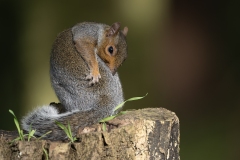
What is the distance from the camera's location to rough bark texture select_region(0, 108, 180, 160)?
1601 millimetres

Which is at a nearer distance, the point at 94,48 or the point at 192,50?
the point at 94,48

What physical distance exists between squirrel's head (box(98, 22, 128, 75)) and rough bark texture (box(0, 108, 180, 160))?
1.24ft

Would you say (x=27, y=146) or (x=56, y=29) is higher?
(x=56, y=29)

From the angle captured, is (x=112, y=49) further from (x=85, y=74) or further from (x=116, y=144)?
(x=116, y=144)

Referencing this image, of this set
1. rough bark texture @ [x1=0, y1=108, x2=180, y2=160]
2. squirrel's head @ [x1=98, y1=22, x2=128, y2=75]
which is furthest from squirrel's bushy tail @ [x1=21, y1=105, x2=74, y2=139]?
squirrel's head @ [x1=98, y1=22, x2=128, y2=75]

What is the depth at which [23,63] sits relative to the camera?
3387 millimetres

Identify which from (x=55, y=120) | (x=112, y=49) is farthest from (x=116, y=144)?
(x=112, y=49)

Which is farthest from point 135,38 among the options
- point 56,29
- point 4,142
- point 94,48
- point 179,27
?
point 4,142

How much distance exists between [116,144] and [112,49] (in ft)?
1.77

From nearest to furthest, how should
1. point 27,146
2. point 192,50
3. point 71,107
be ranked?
point 27,146 < point 71,107 < point 192,50

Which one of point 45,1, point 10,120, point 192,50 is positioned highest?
point 45,1

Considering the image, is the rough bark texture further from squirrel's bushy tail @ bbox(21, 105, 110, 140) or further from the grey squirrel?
the grey squirrel

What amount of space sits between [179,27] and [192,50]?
164mm

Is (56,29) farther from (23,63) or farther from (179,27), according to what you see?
(179,27)
